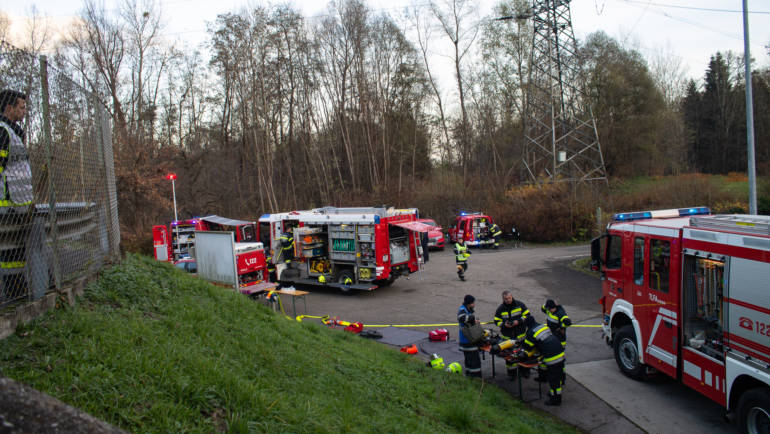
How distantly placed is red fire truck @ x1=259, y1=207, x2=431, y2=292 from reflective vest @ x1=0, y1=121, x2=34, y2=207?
36.0ft

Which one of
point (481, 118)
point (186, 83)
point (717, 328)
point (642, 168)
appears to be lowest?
point (717, 328)

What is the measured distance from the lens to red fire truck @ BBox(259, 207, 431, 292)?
48.5 ft

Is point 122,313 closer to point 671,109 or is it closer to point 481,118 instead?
point 481,118

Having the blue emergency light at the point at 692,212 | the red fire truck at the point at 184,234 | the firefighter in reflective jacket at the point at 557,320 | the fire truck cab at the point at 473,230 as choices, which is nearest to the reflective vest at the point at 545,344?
the firefighter in reflective jacket at the point at 557,320

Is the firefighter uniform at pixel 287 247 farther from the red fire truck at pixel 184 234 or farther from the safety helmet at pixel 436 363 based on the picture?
the safety helmet at pixel 436 363

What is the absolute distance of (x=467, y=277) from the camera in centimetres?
1716

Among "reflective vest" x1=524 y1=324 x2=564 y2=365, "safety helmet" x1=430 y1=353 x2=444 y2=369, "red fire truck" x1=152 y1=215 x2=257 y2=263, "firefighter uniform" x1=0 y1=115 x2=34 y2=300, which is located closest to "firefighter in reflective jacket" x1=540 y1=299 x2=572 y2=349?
"reflective vest" x1=524 y1=324 x2=564 y2=365

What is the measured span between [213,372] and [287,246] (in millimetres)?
12551

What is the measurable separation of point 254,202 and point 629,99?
3065cm

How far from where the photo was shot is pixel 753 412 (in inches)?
199

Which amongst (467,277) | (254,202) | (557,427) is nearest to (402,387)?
(557,427)

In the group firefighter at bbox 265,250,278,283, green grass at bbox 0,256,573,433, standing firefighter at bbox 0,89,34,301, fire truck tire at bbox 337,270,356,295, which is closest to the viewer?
green grass at bbox 0,256,573,433

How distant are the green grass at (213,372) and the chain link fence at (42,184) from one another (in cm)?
41

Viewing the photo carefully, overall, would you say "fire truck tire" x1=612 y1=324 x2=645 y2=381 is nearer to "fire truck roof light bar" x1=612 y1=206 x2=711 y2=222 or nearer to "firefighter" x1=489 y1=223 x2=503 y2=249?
"fire truck roof light bar" x1=612 y1=206 x2=711 y2=222
